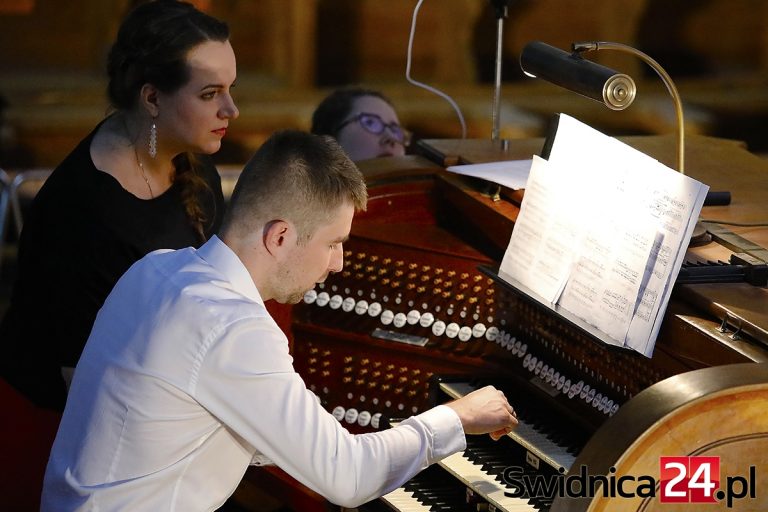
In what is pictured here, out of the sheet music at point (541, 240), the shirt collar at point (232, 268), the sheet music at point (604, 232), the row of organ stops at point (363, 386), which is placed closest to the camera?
the shirt collar at point (232, 268)

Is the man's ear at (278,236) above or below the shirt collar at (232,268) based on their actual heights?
above

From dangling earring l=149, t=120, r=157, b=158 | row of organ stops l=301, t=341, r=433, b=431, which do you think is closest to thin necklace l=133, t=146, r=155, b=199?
dangling earring l=149, t=120, r=157, b=158

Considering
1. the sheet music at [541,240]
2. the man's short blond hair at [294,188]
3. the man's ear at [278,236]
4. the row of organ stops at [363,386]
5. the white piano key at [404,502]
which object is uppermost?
the man's short blond hair at [294,188]

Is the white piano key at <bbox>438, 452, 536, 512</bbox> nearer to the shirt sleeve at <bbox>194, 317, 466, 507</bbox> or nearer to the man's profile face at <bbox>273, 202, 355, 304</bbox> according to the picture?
the shirt sleeve at <bbox>194, 317, 466, 507</bbox>

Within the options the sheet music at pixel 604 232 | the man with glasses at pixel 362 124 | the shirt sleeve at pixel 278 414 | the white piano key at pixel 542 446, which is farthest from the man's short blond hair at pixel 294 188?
the man with glasses at pixel 362 124

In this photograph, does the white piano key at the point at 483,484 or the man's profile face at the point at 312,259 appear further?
the white piano key at the point at 483,484

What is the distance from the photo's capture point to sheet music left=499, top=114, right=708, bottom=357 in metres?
2.55

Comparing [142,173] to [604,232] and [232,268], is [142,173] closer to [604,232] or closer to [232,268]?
[232,268]

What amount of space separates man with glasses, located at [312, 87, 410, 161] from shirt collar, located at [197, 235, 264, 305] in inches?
86.9

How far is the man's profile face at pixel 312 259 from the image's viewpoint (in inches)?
91.3

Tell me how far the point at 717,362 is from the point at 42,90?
501 centimetres

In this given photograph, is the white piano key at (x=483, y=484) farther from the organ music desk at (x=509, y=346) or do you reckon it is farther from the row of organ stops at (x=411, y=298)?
the row of organ stops at (x=411, y=298)

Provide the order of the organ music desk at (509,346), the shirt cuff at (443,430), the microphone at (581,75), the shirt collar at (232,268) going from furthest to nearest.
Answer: the microphone at (581,75) → the shirt cuff at (443,430) → the shirt collar at (232,268) → the organ music desk at (509,346)

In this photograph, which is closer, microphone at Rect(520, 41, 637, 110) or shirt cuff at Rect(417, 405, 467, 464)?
shirt cuff at Rect(417, 405, 467, 464)
